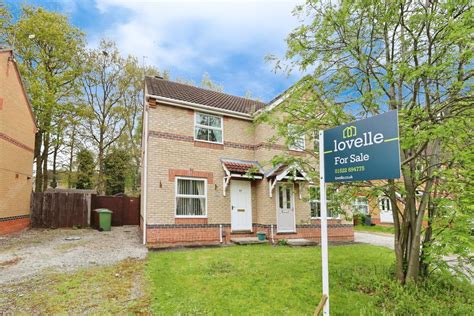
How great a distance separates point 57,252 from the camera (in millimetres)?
8914

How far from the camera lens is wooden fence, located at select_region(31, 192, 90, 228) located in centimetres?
1448

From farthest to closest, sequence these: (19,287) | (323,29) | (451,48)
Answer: (323,29) → (19,287) → (451,48)

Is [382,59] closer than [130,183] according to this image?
Yes

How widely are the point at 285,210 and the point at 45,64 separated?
20062 mm

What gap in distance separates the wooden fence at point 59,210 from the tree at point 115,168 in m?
10.2

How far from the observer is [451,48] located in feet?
16.5

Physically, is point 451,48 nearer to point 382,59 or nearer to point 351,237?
point 382,59

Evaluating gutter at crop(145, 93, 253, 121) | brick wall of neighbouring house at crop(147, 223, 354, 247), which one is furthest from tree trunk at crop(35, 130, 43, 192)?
brick wall of neighbouring house at crop(147, 223, 354, 247)

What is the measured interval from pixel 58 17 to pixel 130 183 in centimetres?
1552

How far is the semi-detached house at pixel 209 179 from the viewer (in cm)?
1065

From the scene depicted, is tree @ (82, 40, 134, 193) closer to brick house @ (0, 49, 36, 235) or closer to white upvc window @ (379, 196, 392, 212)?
brick house @ (0, 49, 36, 235)

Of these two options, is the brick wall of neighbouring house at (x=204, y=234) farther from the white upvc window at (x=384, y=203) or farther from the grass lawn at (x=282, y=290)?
the white upvc window at (x=384, y=203)

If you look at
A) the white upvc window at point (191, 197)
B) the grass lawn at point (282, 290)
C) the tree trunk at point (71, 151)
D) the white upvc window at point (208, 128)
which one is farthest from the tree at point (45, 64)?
the grass lawn at point (282, 290)

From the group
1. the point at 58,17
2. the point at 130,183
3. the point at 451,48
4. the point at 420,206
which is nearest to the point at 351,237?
the point at 420,206
